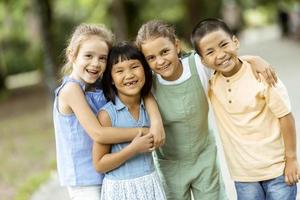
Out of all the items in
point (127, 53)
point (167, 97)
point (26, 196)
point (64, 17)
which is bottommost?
point (26, 196)

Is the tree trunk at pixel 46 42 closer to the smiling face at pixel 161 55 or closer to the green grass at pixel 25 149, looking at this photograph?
the green grass at pixel 25 149

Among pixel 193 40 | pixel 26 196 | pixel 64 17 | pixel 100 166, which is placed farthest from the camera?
pixel 64 17

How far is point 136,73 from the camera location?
Result: 293 cm

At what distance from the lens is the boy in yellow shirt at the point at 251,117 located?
9.80 ft

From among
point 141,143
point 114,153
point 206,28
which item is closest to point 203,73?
point 206,28

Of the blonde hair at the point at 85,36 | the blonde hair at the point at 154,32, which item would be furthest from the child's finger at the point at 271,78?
the blonde hair at the point at 85,36

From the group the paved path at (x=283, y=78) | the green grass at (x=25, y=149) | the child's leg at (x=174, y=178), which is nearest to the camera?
the child's leg at (x=174, y=178)

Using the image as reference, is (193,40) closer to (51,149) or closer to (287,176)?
(287,176)

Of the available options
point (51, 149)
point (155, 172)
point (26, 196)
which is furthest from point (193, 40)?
point (51, 149)

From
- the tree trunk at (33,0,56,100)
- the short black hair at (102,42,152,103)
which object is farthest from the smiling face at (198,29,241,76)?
the tree trunk at (33,0,56,100)

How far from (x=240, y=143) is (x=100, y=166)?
797 mm

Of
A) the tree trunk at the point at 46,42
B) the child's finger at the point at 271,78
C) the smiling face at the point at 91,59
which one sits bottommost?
the child's finger at the point at 271,78

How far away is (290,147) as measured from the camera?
3006mm

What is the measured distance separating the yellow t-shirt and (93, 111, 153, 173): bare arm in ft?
1.69
